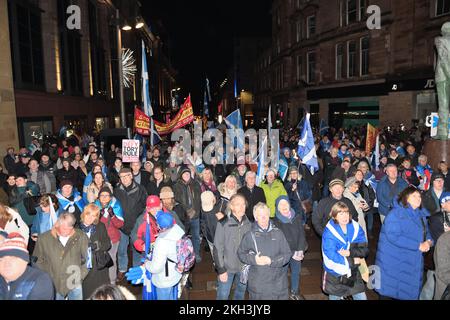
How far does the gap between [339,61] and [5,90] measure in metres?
25.5

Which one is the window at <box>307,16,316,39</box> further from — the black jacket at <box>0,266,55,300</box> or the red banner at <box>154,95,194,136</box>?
the black jacket at <box>0,266,55,300</box>

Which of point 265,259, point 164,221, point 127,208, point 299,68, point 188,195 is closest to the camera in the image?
point 265,259

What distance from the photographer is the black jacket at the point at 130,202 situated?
6.59 meters

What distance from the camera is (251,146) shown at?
13258mm

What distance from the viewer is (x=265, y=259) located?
4184 millimetres

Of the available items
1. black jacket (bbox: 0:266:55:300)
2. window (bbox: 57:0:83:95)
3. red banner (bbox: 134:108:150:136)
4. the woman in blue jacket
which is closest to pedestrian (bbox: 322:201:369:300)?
the woman in blue jacket

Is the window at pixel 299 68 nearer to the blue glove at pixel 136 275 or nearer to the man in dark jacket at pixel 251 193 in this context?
the man in dark jacket at pixel 251 193

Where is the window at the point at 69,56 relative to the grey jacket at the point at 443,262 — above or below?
above

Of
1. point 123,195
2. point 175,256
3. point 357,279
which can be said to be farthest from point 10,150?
point 357,279

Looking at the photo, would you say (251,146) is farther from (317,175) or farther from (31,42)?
(31,42)

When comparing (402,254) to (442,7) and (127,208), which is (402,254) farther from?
(442,7)

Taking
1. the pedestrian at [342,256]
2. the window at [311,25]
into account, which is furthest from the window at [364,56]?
the pedestrian at [342,256]

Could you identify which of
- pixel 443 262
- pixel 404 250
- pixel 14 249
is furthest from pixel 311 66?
pixel 14 249

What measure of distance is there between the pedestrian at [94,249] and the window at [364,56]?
90.3 ft
